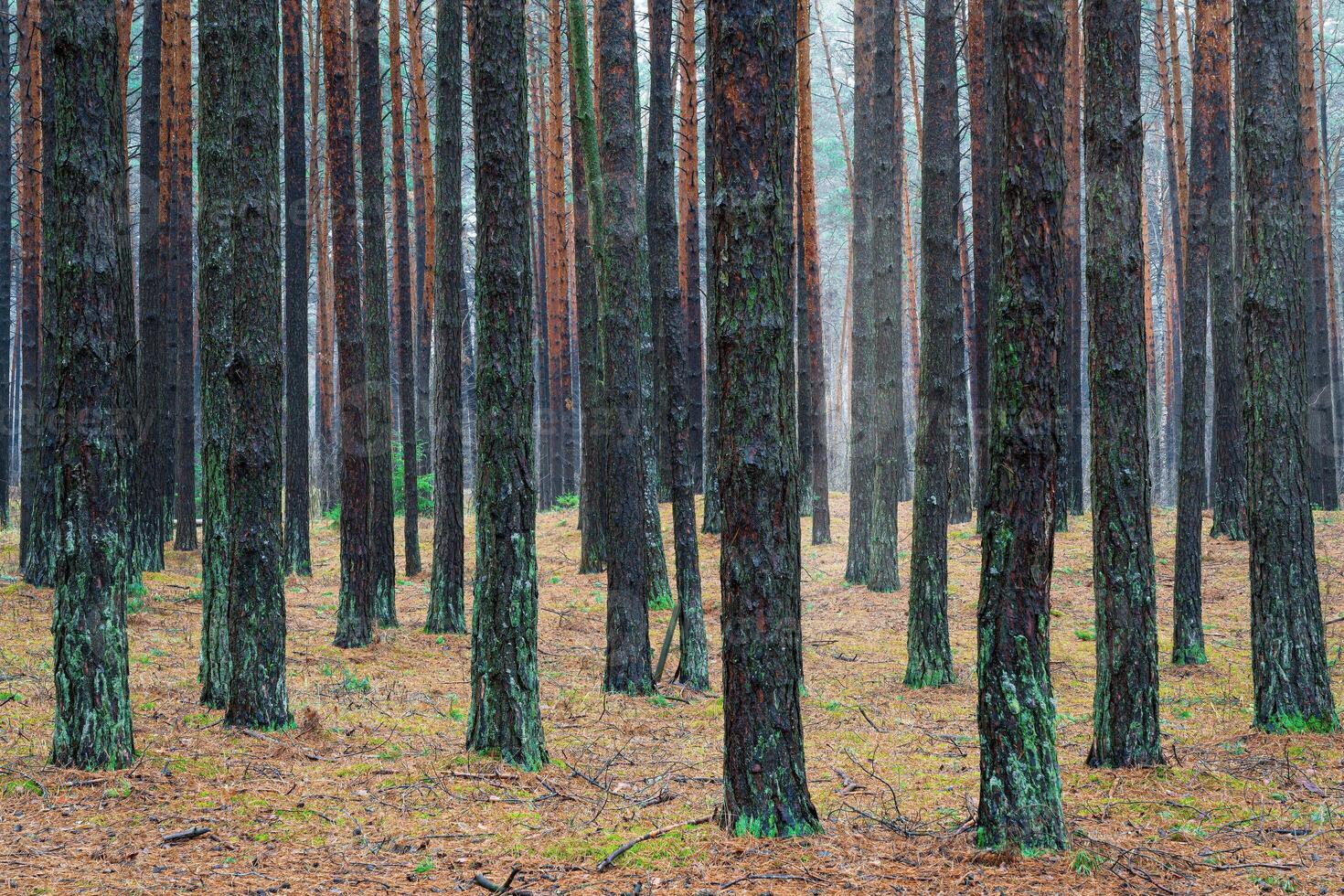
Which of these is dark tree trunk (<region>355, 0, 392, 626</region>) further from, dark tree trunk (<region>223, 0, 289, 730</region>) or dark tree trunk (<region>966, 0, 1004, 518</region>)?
dark tree trunk (<region>966, 0, 1004, 518</region>)

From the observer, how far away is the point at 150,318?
13133mm

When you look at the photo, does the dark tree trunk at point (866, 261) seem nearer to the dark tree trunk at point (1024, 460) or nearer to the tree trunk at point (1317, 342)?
the dark tree trunk at point (1024, 460)

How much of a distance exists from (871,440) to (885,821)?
29.9 feet

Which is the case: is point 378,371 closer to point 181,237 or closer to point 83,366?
point 83,366

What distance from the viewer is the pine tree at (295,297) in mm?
13875

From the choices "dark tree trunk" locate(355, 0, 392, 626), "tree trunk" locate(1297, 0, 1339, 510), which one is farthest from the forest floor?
"tree trunk" locate(1297, 0, 1339, 510)

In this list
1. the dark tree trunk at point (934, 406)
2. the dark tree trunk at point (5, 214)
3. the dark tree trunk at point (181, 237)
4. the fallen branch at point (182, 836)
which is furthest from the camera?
the dark tree trunk at point (5, 214)

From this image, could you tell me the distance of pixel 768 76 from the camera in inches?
181

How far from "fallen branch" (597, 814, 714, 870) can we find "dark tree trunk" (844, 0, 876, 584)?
8.77m

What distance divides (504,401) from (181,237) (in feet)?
40.4

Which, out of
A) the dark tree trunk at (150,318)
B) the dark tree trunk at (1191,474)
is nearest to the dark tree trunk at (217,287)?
the dark tree trunk at (150,318)

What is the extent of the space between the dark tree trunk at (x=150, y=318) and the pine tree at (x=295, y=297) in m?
1.63

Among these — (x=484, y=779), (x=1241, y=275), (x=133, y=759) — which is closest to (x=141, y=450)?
(x=133, y=759)

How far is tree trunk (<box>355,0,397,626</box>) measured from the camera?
10.4m
